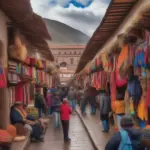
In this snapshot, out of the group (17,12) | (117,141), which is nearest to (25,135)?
Result: (17,12)

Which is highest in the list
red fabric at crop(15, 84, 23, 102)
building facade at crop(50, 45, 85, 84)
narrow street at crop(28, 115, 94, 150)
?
building facade at crop(50, 45, 85, 84)

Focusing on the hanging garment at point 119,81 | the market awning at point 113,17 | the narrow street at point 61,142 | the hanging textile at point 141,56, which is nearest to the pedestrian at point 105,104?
the narrow street at point 61,142

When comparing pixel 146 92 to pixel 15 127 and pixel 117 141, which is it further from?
pixel 15 127

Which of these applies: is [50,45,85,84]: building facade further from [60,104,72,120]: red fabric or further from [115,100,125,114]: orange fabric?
[115,100,125,114]: orange fabric

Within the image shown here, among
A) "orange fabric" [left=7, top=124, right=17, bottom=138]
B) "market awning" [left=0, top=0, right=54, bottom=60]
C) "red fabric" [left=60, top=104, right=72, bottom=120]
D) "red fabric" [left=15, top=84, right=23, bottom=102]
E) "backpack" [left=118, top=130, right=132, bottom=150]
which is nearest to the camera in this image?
"backpack" [left=118, top=130, right=132, bottom=150]

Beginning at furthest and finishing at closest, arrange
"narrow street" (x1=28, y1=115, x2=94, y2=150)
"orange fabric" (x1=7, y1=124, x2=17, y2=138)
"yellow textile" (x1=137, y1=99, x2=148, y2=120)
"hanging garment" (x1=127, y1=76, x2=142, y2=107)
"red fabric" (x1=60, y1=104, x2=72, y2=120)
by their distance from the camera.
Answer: "red fabric" (x1=60, y1=104, x2=72, y2=120), "narrow street" (x1=28, y1=115, x2=94, y2=150), "orange fabric" (x1=7, y1=124, x2=17, y2=138), "hanging garment" (x1=127, y1=76, x2=142, y2=107), "yellow textile" (x1=137, y1=99, x2=148, y2=120)

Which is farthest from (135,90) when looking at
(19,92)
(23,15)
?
(19,92)

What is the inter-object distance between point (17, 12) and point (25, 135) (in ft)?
12.2

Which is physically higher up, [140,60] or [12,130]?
[140,60]

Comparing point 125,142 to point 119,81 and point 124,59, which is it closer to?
Answer: point 124,59

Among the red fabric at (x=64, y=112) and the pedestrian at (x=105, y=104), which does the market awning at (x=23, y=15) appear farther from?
the pedestrian at (x=105, y=104)

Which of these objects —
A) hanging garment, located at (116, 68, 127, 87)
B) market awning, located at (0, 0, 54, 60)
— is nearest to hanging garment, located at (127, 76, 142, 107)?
hanging garment, located at (116, 68, 127, 87)

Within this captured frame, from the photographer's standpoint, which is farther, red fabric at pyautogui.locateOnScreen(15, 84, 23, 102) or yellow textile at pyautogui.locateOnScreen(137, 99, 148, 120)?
red fabric at pyautogui.locateOnScreen(15, 84, 23, 102)

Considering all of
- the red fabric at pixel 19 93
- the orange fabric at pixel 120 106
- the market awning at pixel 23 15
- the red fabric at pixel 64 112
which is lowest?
the red fabric at pixel 64 112
